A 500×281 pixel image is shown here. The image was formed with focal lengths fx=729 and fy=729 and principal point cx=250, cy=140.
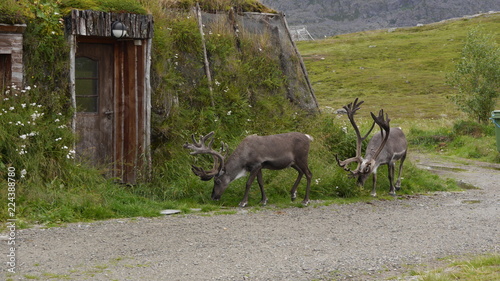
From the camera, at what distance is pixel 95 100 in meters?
14.3

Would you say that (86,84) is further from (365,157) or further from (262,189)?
(365,157)

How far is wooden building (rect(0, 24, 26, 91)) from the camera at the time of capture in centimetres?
1269

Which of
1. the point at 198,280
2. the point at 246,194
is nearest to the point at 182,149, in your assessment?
the point at 246,194

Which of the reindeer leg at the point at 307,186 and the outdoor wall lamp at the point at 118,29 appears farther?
the reindeer leg at the point at 307,186

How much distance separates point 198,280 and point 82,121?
6757 mm

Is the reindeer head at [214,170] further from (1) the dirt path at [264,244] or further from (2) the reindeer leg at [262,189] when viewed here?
(1) the dirt path at [264,244]

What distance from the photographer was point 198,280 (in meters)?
8.15

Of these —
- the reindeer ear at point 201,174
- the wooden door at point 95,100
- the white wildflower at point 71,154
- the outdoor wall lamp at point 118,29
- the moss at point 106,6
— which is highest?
the moss at point 106,6

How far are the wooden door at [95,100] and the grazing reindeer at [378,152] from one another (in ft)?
15.3

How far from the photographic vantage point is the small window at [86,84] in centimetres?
1401

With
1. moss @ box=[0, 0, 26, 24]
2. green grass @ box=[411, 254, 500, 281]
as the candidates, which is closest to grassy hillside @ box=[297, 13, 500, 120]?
moss @ box=[0, 0, 26, 24]

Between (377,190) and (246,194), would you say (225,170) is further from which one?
(377,190)

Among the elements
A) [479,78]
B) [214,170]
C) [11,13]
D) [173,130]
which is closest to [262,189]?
[214,170]

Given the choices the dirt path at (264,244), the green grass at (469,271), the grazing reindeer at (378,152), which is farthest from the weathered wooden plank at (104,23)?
the green grass at (469,271)
